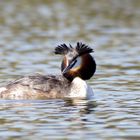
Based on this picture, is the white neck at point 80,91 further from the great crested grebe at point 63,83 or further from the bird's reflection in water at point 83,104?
the bird's reflection in water at point 83,104

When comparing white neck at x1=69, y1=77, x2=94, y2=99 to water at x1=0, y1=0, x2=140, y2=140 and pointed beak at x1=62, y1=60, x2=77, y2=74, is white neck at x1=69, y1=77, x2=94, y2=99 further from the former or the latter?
pointed beak at x1=62, y1=60, x2=77, y2=74

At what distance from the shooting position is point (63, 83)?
733 inches

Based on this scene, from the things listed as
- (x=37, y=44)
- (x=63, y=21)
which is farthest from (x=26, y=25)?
(x=37, y=44)

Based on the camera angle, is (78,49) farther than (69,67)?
Yes

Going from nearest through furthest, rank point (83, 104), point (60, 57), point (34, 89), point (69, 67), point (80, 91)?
point (83, 104), point (34, 89), point (80, 91), point (69, 67), point (60, 57)

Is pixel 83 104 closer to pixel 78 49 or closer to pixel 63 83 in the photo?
pixel 63 83

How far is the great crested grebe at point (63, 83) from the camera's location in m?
18.3

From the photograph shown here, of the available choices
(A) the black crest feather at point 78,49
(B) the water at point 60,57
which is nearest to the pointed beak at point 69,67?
(A) the black crest feather at point 78,49

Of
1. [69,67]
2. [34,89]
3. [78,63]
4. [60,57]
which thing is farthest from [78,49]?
[60,57]

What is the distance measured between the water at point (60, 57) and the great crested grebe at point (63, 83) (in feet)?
1.21

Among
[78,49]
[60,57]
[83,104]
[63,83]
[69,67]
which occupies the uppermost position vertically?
[60,57]

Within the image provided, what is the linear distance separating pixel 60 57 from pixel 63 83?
8441 mm

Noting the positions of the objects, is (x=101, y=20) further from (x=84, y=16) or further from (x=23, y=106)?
(x=23, y=106)

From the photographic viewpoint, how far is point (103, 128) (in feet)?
47.1
